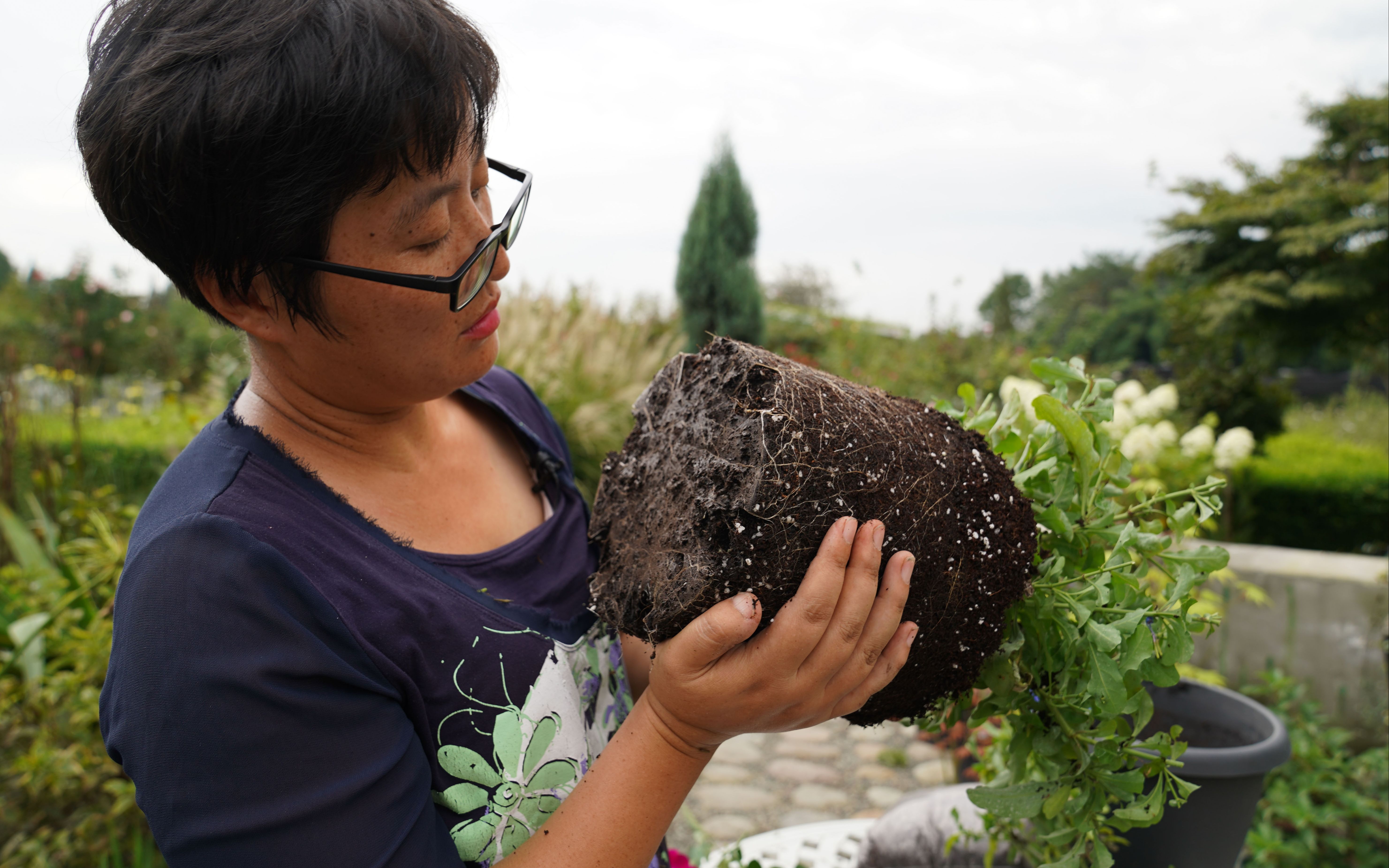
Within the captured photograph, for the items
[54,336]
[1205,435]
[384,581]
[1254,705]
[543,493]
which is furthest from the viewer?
[54,336]

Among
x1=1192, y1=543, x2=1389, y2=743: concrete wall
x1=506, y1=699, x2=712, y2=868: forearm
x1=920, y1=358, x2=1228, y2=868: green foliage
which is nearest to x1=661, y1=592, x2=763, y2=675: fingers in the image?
x1=506, y1=699, x2=712, y2=868: forearm

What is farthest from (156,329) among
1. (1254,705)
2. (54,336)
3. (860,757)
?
(1254,705)

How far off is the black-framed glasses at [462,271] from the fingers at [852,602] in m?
0.62

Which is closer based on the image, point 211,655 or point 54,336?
point 211,655

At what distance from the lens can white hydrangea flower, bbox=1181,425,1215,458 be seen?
398 centimetres

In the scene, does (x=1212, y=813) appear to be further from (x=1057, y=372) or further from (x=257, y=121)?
(x=257, y=121)

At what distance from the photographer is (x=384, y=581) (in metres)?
0.99

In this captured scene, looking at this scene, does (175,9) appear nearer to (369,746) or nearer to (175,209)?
(175,209)

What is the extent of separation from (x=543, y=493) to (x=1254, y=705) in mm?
1627

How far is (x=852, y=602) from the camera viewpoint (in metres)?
0.99

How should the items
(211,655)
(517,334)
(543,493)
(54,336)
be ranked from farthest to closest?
(54,336) → (517,334) → (543,493) → (211,655)

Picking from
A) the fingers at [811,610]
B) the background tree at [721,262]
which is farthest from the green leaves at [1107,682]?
the background tree at [721,262]

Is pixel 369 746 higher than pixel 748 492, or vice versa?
pixel 748 492

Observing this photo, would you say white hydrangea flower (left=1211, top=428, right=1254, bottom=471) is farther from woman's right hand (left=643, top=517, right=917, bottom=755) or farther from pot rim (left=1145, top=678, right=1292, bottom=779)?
woman's right hand (left=643, top=517, right=917, bottom=755)
